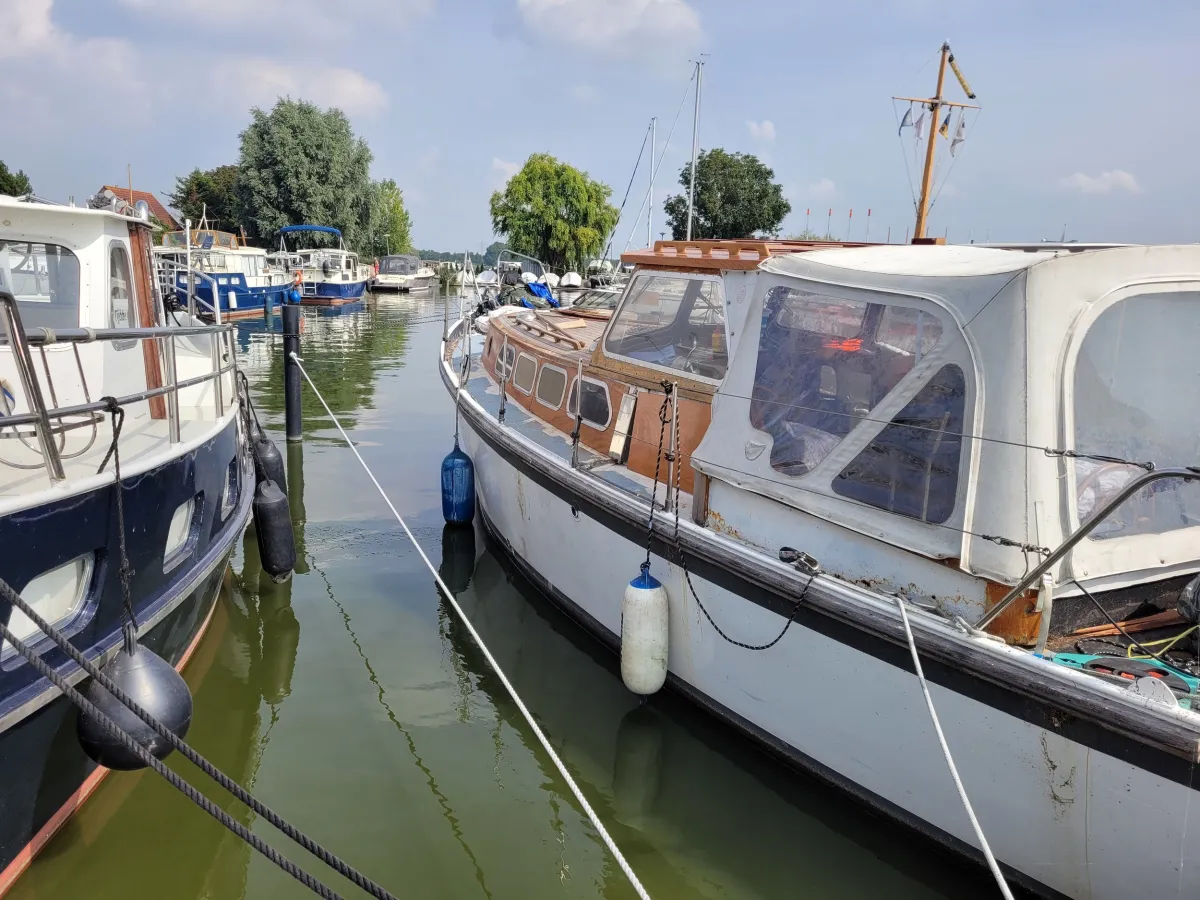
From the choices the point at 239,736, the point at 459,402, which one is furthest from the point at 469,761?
the point at 459,402

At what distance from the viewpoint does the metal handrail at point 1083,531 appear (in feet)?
Result: 8.28

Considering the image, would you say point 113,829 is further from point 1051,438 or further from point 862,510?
point 1051,438

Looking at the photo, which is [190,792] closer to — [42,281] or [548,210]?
[42,281]

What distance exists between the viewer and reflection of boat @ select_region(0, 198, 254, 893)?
3.09m

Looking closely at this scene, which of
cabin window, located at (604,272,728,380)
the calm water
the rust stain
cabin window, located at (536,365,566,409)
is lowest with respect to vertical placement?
the calm water

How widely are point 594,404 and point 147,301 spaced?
3.20m

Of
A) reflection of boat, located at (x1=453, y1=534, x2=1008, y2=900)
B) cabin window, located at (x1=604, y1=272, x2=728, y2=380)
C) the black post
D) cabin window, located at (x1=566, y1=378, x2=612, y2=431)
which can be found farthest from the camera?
the black post

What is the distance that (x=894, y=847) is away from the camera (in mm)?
3734

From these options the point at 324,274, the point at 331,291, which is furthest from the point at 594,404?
the point at 324,274

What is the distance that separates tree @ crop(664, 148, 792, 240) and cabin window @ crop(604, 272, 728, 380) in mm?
31508

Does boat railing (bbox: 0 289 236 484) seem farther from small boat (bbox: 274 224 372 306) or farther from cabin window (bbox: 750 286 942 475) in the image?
small boat (bbox: 274 224 372 306)

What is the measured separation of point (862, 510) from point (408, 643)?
11.5 ft

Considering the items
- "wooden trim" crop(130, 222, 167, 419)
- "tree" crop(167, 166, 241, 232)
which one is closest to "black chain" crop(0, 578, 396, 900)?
"wooden trim" crop(130, 222, 167, 419)

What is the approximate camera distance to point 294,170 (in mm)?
40344
